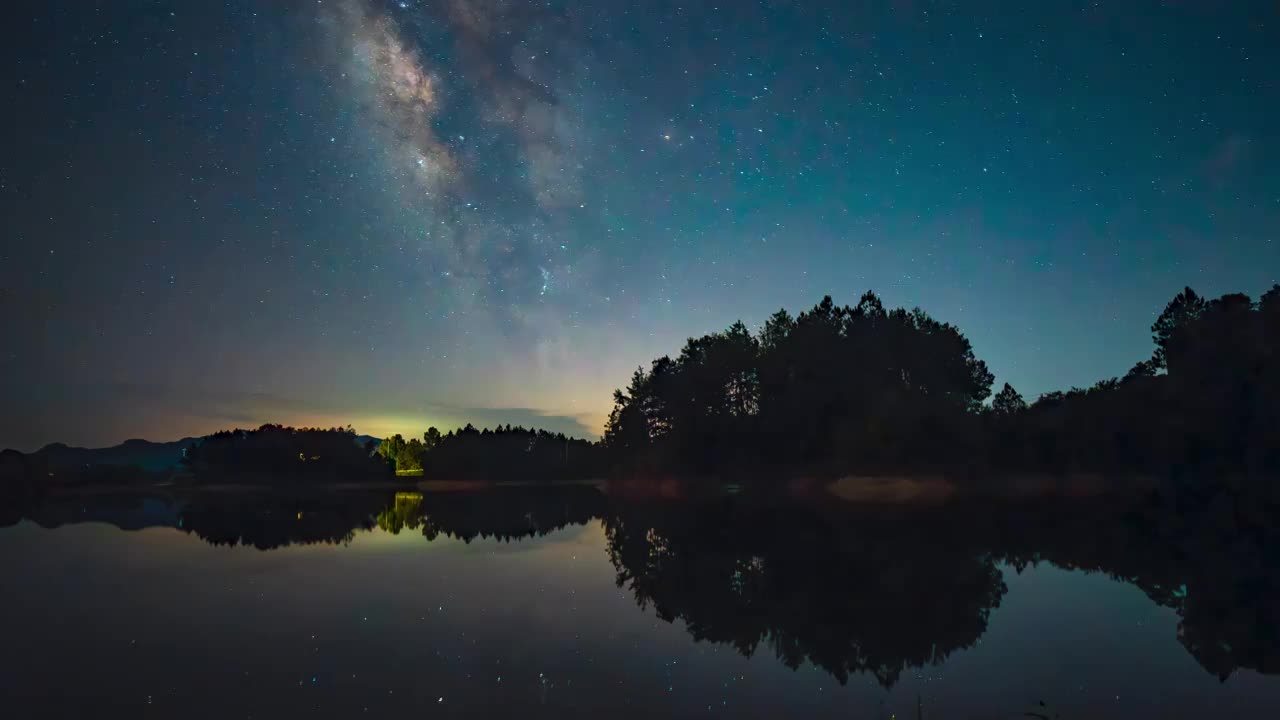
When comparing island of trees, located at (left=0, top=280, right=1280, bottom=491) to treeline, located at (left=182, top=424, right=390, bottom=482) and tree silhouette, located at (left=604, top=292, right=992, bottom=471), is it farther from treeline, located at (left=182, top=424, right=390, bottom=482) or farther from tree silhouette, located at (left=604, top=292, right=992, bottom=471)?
treeline, located at (left=182, top=424, right=390, bottom=482)

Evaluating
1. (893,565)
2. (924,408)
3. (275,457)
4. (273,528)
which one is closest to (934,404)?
(924,408)

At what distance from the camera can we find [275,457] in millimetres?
151250

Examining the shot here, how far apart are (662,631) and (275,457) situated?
535 ft

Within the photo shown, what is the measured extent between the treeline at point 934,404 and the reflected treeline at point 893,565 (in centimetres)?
2215

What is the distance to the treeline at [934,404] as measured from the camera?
199 feet

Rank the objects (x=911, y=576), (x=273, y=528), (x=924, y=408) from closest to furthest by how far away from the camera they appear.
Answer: (x=911, y=576), (x=273, y=528), (x=924, y=408)

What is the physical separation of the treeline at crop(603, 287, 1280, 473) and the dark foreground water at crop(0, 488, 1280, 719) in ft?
125

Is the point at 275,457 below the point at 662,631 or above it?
above

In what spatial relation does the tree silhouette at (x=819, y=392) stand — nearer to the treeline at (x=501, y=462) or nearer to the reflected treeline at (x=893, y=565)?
the reflected treeline at (x=893, y=565)

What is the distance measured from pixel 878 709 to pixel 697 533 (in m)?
21.7

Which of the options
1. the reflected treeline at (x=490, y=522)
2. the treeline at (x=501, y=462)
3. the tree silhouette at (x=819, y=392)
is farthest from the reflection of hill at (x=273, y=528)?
the treeline at (x=501, y=462)

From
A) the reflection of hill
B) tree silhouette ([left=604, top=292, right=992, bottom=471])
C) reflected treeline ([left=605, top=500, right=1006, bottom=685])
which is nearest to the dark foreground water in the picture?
reflected treeline ([left=605, top=500, right=1006, bottom=685])

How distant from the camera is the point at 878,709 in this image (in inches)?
318

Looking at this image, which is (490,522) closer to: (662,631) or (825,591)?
(825,591)
